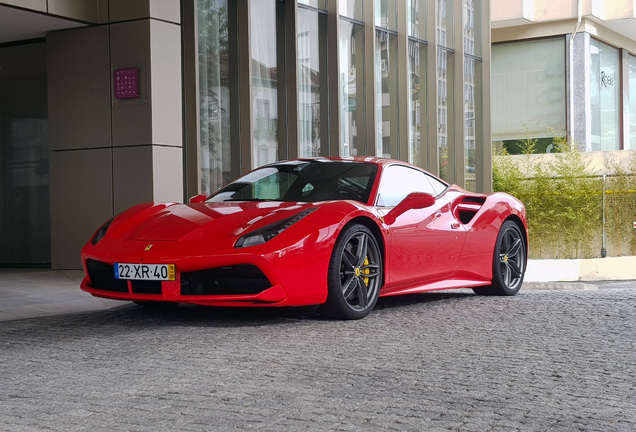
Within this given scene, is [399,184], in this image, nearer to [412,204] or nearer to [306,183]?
[412,204]

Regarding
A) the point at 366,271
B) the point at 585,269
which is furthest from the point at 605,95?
the point at 366,271

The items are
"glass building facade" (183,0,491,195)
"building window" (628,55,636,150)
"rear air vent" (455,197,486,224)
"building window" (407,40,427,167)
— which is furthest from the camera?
"building window" (628,55,636,150)

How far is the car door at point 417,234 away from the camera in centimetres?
633

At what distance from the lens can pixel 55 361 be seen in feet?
14.5

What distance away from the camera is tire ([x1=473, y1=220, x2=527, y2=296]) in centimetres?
763

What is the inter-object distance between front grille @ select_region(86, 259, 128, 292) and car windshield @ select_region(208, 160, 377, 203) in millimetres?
1235

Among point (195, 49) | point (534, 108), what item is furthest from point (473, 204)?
point (534, 108)

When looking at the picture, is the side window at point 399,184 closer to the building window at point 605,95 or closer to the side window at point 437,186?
the side window at point 437,186

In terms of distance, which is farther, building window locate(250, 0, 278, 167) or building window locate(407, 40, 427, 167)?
building window locate(407, 40, 427, 167)

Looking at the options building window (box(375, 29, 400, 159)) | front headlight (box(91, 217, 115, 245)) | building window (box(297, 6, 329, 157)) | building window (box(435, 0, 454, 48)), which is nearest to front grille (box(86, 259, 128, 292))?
front headlight (box(91, 217, 115, 245))

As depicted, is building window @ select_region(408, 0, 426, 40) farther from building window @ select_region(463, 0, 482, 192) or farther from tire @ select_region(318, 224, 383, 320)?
tire @ select_region(318, 224, 383, 320)

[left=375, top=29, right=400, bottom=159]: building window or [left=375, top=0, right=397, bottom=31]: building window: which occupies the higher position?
[left=375, top=0, right=397, bottom=31]: building window

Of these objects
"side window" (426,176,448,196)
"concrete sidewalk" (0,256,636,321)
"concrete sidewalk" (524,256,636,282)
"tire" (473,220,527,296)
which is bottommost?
"concrete sidewalk" (524,256,636,282)

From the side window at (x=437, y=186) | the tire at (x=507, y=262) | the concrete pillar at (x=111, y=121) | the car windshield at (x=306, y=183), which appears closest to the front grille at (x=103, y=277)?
the car windshield at (x=306, y=183)
